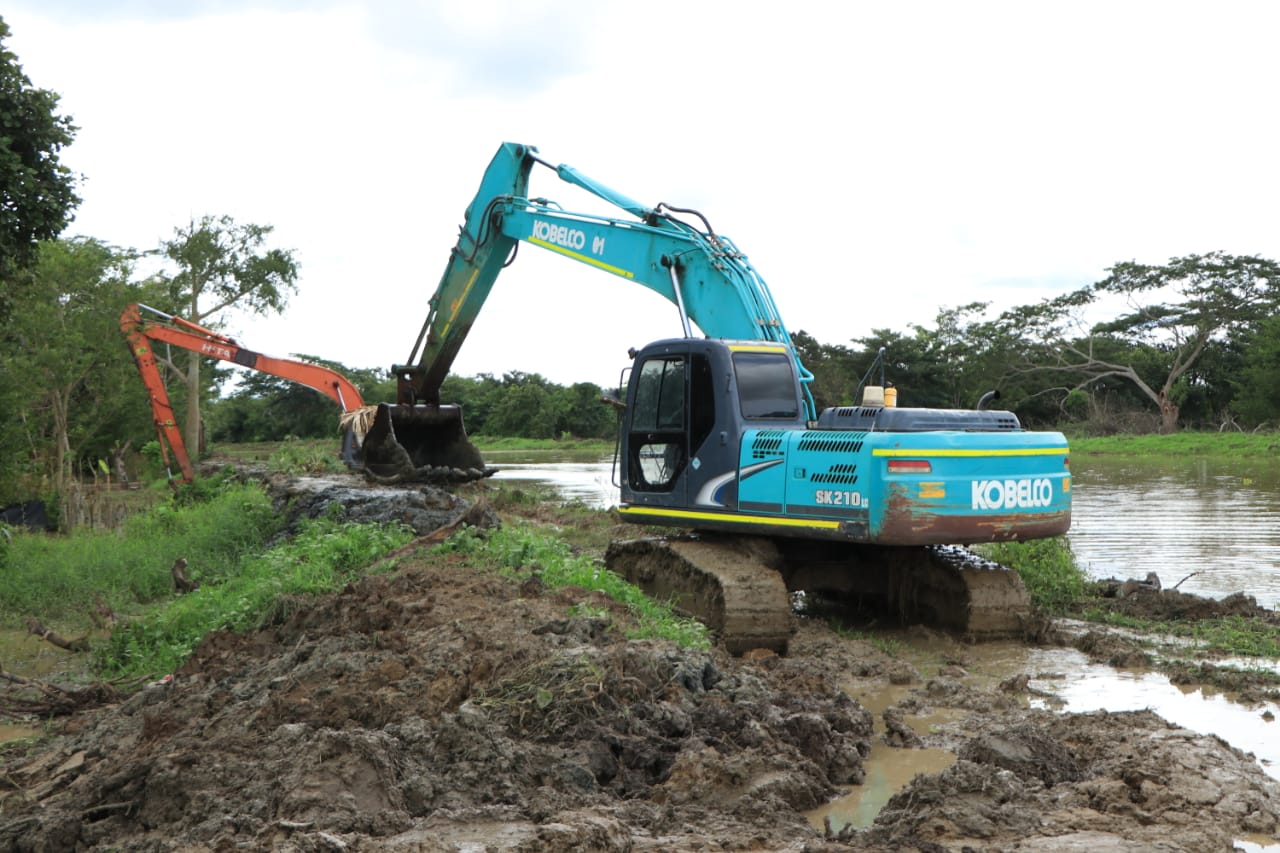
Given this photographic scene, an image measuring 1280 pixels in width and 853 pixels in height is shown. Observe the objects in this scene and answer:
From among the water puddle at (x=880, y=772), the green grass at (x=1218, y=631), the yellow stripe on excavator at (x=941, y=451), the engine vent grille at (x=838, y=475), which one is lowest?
the water puddle at (x=880, y=772)

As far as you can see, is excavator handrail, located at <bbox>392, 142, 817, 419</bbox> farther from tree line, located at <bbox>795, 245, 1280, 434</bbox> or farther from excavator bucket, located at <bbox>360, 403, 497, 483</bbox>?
tree line, located at <bbox>795, 245, 1280, 434</bbox>

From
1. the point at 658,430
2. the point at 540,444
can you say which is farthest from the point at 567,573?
the point at 540,444

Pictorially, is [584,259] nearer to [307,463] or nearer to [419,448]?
[419,448]

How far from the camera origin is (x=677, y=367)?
31.3 ft

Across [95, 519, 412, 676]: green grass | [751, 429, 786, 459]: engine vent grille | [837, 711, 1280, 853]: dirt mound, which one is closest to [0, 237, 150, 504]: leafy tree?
[95, 519, 412, 676]: green grass

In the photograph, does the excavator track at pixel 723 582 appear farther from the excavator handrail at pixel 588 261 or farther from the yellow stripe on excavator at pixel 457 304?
the yellow stripe on excavator at pixel 457 304

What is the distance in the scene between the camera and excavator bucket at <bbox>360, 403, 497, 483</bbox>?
15.0 metres

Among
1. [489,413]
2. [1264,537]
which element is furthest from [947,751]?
[489,413]

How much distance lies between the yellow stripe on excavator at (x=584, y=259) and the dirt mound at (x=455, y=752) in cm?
534

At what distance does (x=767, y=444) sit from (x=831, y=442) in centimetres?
60

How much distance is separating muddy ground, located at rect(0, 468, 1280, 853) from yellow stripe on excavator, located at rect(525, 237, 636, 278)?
5.24m

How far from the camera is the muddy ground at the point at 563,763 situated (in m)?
4.43

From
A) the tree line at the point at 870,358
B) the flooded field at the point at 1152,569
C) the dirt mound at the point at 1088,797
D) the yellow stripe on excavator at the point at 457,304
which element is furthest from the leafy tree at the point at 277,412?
the dirt mound at the point at 1088,797

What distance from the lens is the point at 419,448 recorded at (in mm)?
15852
